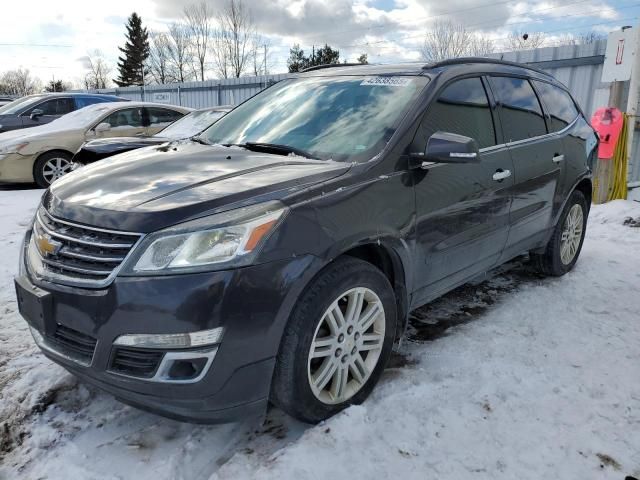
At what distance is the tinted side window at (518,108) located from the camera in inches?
146

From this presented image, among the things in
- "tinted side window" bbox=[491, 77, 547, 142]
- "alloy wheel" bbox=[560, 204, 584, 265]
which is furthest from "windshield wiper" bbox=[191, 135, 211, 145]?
"alloy wheel" bbox=[560, 204, 584, 265]

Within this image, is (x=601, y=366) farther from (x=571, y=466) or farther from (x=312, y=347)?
(x=312, y=347)

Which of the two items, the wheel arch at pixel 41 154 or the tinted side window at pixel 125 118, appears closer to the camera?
the wheel arch at pixel 41 154

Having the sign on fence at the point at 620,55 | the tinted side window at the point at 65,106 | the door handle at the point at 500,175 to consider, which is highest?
the sign on fence at the point at 620,55

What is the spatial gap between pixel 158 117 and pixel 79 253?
817cm

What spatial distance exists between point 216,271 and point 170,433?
3.07 ft

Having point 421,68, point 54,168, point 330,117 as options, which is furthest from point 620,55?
point 54,168

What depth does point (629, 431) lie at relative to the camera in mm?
2441

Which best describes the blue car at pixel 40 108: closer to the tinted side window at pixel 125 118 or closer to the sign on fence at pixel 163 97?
the tinted side window at pixel 125 118

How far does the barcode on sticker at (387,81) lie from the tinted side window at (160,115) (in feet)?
23.8

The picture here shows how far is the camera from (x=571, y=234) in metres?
4.71

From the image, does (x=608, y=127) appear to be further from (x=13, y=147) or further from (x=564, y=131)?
(x=13, y=147)

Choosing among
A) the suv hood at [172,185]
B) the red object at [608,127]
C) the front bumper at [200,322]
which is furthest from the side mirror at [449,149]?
the red object at [608,127]

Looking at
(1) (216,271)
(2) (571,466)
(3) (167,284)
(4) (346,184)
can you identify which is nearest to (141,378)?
(3) (167,284)
